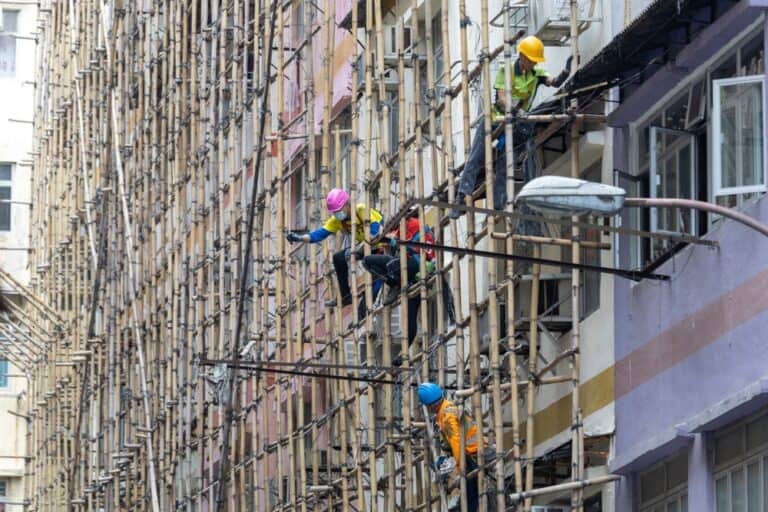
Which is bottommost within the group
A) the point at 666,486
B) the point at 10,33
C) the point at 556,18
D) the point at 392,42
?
the point at 666,486

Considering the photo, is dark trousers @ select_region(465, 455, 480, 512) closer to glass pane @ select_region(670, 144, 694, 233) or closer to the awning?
glass pane @ select_region(670, 144, 694, 233)

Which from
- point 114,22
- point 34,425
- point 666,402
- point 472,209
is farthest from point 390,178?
point 34,425

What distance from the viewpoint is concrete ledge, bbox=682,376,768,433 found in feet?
52.6

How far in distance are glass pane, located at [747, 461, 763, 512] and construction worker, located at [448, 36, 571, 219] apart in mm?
3989

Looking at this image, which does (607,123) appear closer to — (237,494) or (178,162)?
(237,494)

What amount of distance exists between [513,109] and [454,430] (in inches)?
112

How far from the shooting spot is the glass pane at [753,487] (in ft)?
54.1

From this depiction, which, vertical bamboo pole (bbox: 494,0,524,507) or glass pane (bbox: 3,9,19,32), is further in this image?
glass pane (bbox: 3,9,19,32)

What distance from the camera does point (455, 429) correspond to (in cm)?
2042

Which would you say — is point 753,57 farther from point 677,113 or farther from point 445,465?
point 445,465

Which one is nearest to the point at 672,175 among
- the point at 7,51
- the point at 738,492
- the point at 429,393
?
the point at 738,492

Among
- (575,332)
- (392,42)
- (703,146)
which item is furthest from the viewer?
(392,42)

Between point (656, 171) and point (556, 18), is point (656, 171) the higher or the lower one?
the lower one

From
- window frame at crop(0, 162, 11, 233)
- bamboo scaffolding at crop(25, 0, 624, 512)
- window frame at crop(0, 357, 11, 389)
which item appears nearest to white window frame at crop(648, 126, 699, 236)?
bamboo scaffolding at crop(25, 0, 624, 512)
